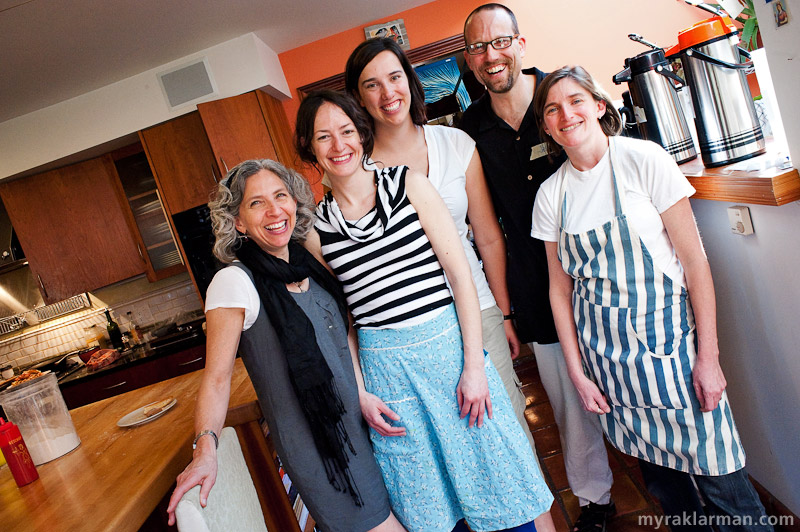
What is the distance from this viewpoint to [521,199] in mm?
1759

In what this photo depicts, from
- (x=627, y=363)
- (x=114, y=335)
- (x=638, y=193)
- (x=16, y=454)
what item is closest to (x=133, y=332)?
(x=114, y=335)

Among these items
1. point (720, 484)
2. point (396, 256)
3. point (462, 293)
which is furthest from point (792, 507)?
point (396, 256)

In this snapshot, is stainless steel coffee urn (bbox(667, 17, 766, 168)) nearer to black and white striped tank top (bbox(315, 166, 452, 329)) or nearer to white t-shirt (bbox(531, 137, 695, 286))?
white t-shirt (bbox(531, 137, 695, 286))

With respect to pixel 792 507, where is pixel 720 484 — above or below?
above

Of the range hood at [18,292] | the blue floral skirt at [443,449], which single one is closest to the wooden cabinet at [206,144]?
the range hood at [18,292]

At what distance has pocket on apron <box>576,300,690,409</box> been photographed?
4.65ft

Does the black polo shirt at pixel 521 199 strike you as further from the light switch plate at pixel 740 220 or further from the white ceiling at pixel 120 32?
the white ceiling at pixel 120 32

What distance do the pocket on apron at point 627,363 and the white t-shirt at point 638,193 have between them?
186 millimetres

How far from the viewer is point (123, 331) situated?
16.7ft

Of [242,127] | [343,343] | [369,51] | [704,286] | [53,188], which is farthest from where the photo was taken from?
[53,188]

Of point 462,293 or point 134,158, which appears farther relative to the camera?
point 134,158

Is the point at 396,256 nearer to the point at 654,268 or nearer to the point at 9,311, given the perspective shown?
the point at 654,268

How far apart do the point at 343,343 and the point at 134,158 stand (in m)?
3.89

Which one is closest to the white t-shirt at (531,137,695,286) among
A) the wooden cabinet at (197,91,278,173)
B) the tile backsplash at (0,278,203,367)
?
the wooden cabinet at (197,91,278,173)
